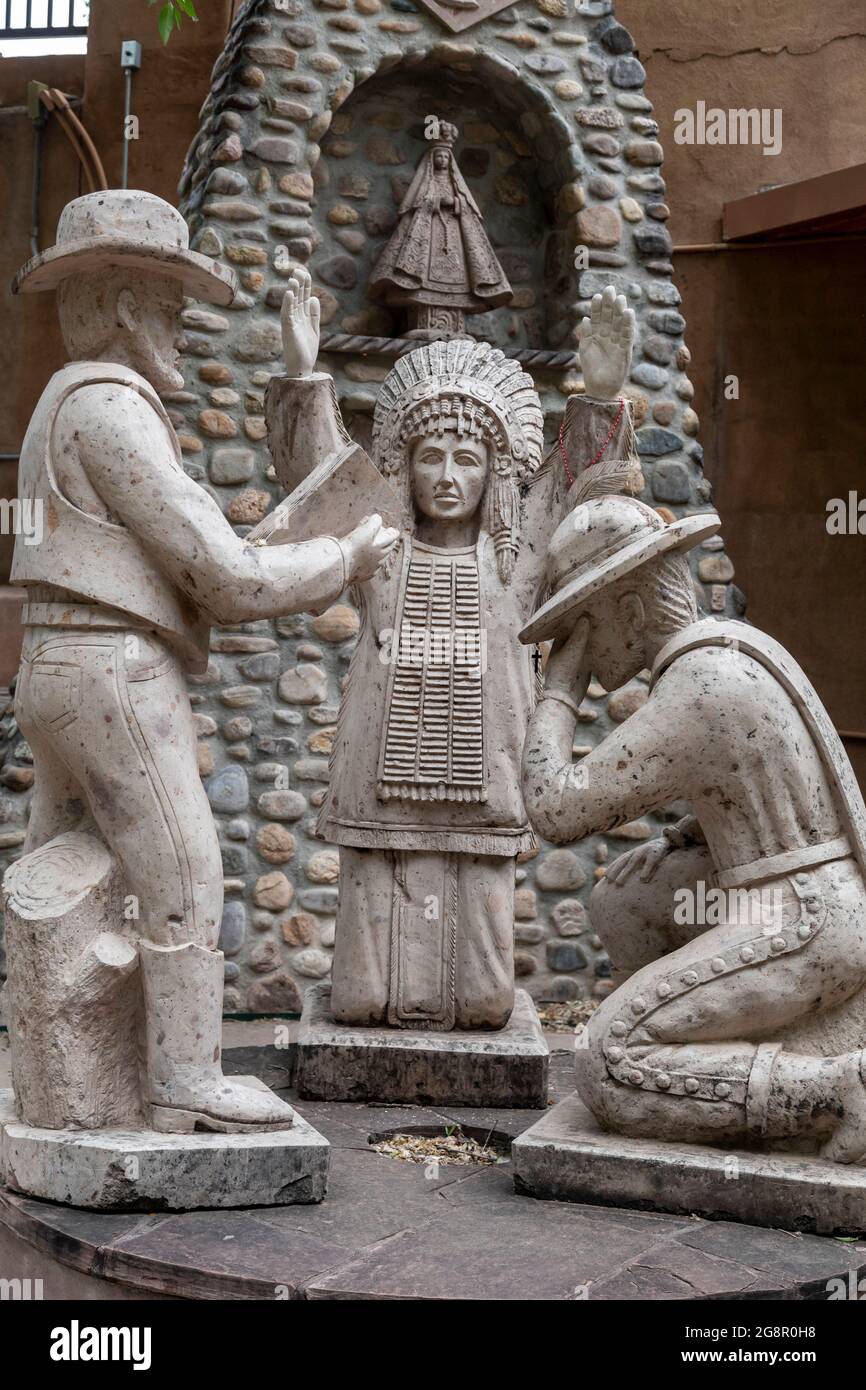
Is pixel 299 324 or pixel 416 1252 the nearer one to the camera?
pixel 416 1252

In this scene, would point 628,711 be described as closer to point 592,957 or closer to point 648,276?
point 592,957

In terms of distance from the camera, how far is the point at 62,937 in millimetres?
3330

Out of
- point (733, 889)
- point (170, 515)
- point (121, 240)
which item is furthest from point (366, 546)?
point (733, 889)

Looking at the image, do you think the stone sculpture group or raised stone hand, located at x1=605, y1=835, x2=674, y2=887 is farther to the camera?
raised stone hand, located at x1=605, y1=835, x2=674, y2=887

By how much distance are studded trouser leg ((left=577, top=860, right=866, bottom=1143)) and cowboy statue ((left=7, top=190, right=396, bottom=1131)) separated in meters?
0.77

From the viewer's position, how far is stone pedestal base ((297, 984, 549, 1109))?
168 inches

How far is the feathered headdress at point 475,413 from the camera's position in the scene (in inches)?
175

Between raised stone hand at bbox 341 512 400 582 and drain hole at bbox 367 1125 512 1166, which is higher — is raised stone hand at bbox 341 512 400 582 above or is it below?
above

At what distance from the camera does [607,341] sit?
13.8 feet

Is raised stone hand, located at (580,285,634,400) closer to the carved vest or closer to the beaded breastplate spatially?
the beaded breastplate

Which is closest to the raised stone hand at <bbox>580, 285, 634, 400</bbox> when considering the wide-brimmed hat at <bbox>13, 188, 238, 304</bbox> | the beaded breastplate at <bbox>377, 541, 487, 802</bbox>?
the beaded breastplate at <bbox>377, 541, 487, 802</bbox>

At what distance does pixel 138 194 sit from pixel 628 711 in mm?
3757

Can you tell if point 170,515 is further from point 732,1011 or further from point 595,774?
point 732,1011

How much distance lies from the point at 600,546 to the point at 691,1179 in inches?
53.5
